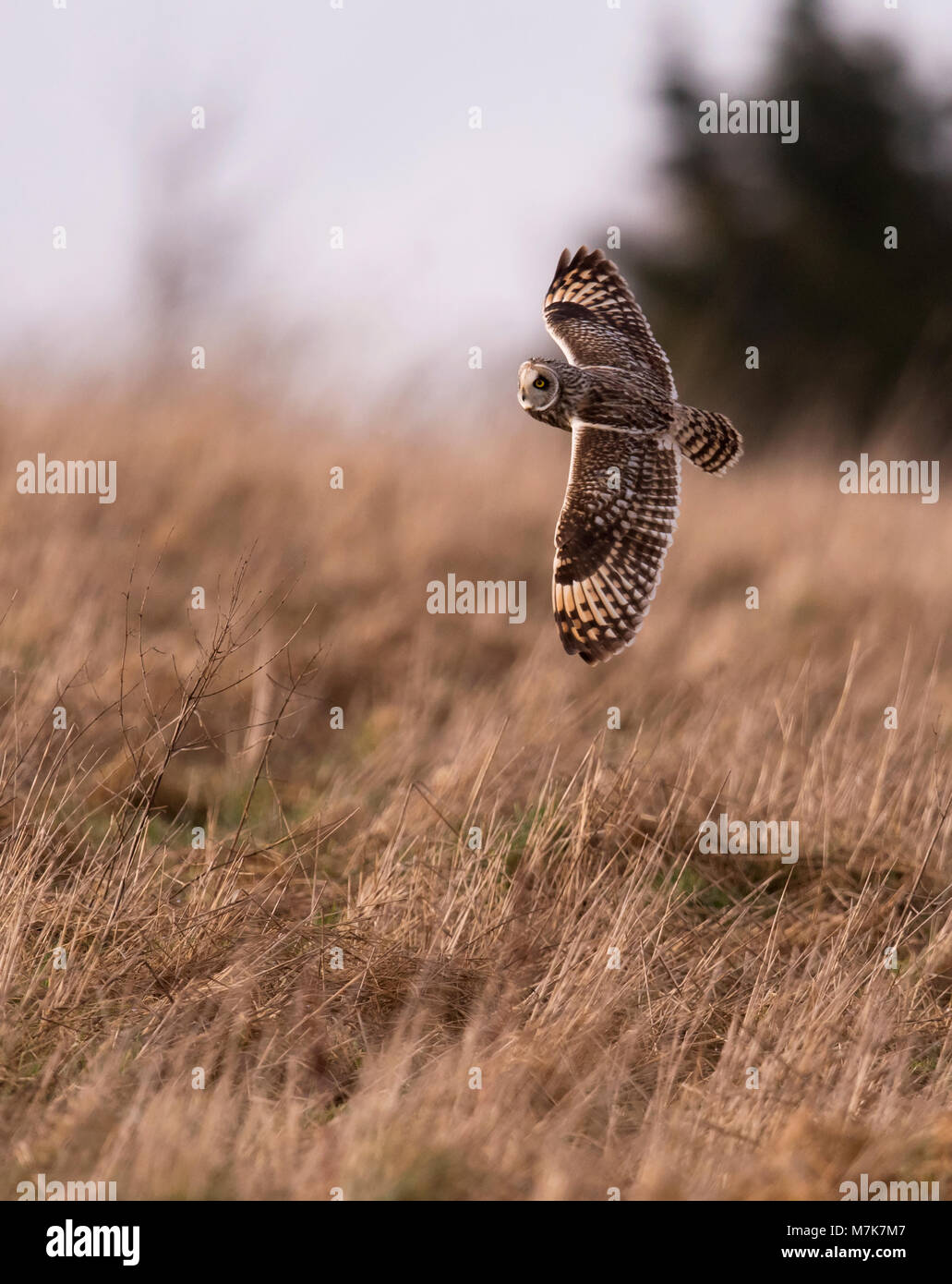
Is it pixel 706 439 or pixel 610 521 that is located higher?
pixel 706 439

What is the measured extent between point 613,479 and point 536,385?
0.40m

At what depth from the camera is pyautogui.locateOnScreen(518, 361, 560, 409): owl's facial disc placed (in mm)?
3391

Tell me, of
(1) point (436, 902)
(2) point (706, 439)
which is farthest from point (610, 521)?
(1) point (436, 902)

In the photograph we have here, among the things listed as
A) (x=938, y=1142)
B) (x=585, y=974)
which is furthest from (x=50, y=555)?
(x=938, y=1142)

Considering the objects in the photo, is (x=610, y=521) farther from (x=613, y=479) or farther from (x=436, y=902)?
(x=436, y=902)

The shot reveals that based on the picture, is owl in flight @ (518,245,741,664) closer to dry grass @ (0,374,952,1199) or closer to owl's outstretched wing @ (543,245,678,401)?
owl's outstretched wing @ (543,245,678,401)

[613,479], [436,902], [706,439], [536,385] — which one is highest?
[536,385]

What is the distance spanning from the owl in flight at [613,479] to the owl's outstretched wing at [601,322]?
15cm

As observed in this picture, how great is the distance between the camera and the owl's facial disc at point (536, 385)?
3391 mm

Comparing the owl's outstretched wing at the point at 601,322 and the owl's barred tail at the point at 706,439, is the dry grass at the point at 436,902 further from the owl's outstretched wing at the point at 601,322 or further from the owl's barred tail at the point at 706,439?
the owl's barred tail at the point at 706,439

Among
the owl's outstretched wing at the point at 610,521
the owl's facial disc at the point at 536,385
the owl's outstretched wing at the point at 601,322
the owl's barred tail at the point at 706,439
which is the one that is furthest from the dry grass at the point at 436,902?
the owl's barred tail at the point at 706,439

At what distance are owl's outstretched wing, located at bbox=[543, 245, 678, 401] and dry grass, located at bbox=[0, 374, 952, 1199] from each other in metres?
1.33

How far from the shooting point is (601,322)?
467 centimetres
